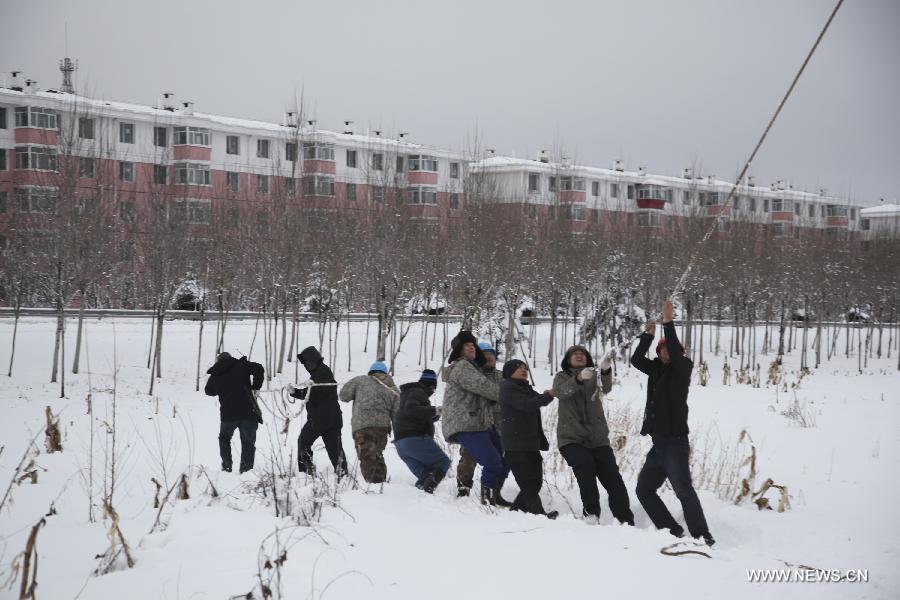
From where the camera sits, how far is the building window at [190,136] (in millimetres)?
48219

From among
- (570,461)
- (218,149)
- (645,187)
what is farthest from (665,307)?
(645,187)

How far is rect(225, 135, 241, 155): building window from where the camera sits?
52062 millimetres

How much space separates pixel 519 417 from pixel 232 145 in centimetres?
4702

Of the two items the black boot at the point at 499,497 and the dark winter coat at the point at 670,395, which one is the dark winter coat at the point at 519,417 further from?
the dark winter coat at the point at 670,395

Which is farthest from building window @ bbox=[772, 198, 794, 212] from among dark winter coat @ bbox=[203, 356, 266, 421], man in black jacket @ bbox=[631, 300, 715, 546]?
man in black jacket @ bbox=[631, 300, 715, 546]

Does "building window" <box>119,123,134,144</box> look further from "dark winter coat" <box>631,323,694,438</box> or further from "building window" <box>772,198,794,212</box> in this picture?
"building window" <box>772,198,794,212</box>

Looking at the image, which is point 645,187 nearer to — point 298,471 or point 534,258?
point 534,258

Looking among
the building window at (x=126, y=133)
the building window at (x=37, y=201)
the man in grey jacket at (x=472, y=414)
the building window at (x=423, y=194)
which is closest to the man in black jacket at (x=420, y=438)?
the man in grey jacket at (x=472, y=414)

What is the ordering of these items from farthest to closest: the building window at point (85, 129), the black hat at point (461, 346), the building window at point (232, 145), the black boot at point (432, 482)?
the building window at point (232, 145) < the building window at point (85, 129) < the black boot at point (432, 482) < the black hat at point (461, 346)

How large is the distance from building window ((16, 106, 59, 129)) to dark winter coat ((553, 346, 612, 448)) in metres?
41.5

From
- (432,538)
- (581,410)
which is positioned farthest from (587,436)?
(432,538)

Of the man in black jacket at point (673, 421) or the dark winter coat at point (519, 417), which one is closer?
the man in black jacket at point (673, 421)

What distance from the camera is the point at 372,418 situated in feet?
31.7

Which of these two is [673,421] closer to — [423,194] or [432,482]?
[432,482]
